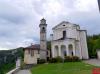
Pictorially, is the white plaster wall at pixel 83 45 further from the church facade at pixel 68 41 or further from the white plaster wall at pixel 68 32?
the white plaster wall at pixel 68 32

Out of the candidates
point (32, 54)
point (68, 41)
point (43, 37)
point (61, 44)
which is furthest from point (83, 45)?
point (32, 54)

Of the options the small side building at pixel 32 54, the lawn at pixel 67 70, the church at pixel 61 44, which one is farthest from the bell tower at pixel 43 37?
the lawn at pixel 67 70

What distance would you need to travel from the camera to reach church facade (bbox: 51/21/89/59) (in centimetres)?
5000

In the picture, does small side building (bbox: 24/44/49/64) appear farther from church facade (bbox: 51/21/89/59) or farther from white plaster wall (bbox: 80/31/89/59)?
white plaster wall (bbox: 80/31/89/59)

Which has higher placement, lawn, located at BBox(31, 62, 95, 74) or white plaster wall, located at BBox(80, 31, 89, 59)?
white plaster wall, located at BBox(80, 31, 89, 59)

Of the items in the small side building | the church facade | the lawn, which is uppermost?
the church facade

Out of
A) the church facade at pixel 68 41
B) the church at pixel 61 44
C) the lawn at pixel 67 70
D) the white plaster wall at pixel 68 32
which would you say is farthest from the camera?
the white plaster wall at pixel 68 32

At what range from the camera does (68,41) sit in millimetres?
49781

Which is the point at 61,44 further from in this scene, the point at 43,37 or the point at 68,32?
the point at 43,37

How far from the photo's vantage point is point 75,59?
143 ft

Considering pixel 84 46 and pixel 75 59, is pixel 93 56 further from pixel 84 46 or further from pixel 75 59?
pixel 75 59

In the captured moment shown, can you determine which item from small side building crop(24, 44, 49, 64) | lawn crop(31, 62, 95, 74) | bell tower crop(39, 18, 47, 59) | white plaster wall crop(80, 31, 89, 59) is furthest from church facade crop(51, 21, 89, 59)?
lawn crop(31, 62, 95, 74)

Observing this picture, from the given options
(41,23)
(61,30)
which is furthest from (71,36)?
(41,23)

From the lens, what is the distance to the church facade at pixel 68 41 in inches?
1969
